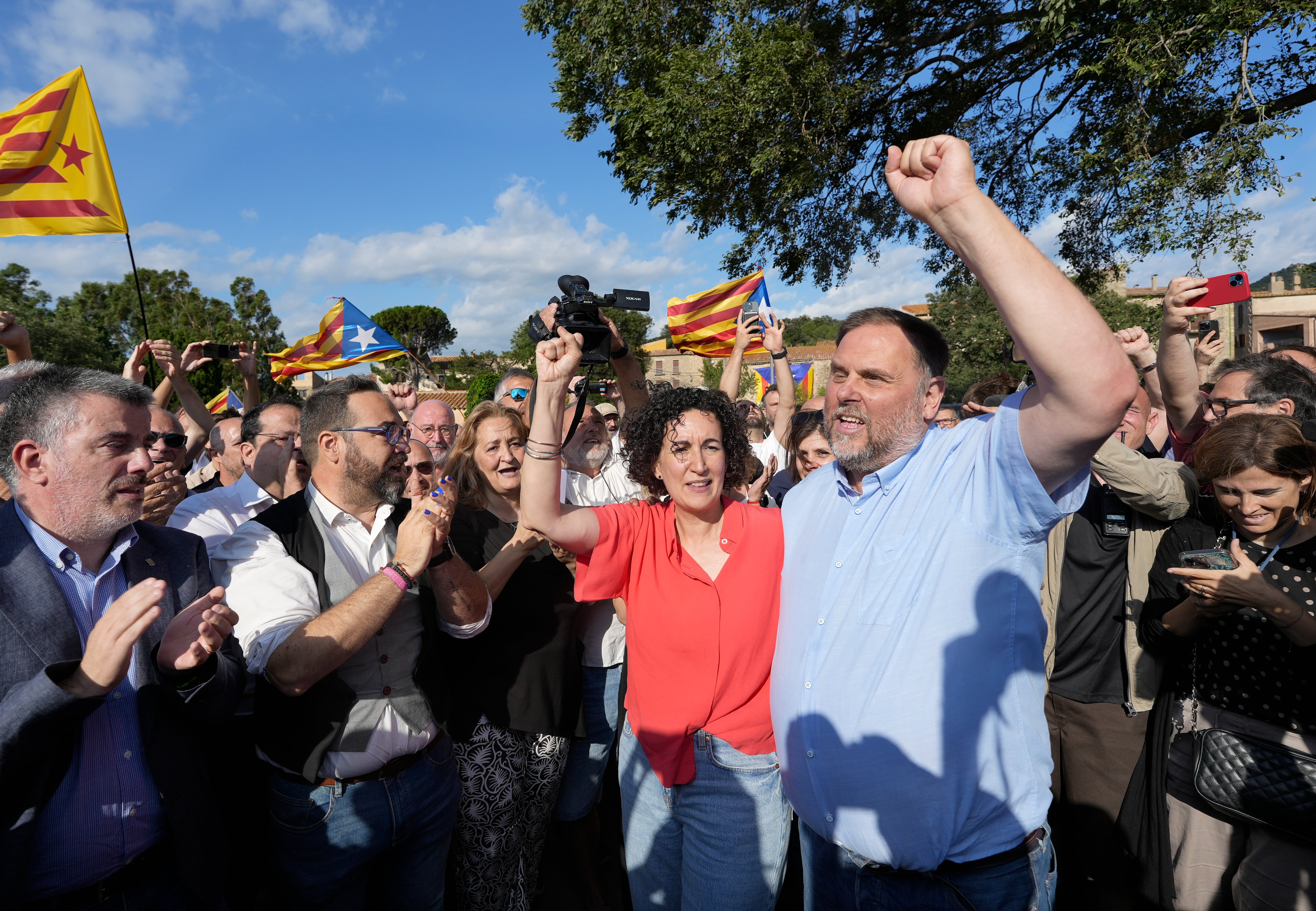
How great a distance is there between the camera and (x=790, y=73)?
8336 mm

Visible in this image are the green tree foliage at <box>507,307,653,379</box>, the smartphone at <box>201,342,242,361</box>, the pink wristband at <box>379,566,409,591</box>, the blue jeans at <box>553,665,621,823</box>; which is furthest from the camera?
the green tree foliage at <box>507,307,653,379</box>

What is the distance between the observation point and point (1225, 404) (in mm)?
3268

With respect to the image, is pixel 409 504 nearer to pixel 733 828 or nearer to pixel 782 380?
pixel 733 828

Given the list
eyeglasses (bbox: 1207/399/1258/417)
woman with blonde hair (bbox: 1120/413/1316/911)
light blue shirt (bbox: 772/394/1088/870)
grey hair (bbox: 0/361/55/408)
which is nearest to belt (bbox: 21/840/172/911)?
grey hair (bbox: 0/361/55/408)

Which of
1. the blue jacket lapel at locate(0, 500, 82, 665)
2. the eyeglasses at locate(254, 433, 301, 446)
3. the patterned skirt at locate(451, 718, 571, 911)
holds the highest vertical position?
the eyeglasses at locate(254, 433, 301, 446)

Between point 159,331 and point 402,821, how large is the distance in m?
43.2

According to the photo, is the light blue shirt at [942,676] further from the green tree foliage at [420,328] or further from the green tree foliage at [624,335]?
the green tree foliage at [420,328]

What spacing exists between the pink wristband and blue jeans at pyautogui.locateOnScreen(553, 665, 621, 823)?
1.39 m

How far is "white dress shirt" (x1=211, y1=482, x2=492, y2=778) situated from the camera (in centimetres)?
222

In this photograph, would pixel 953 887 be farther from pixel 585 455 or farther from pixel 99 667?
pixel 585 455

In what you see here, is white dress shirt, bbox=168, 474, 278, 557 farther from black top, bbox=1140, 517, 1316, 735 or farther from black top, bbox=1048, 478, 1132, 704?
black top, bbox=1140, 517, 1316, 735

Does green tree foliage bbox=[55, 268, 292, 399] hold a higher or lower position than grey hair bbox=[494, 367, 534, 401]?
higher

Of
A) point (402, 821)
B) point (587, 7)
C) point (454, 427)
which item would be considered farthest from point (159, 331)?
point (402, 821)

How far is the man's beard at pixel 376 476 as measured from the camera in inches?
102
